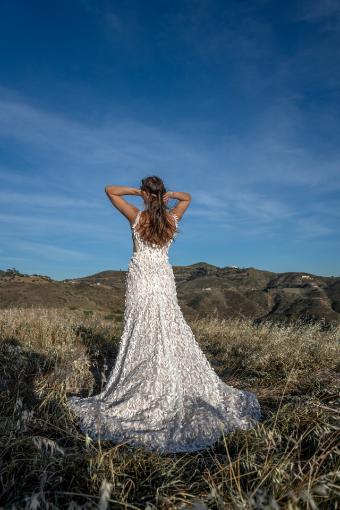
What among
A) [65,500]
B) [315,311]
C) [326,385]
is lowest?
[65,500]

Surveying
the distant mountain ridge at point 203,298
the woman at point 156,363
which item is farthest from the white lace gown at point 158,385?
the distant mountain ridge at point 203,298

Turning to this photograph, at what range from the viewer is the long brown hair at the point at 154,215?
5.05m

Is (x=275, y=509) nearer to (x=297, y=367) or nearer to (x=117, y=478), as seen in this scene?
(x=117, y=478)

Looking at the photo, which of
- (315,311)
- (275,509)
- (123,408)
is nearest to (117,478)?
(275,509)

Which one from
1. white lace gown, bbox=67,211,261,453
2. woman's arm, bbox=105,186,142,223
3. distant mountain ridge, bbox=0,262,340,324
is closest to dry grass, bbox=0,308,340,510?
white lace gown, bbox=67,211,261,453

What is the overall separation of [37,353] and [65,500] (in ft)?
13.5

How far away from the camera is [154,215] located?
5051 mm

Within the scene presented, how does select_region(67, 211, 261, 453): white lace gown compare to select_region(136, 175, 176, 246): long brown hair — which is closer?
select_region(67, 211, 261, 453): white lace gown

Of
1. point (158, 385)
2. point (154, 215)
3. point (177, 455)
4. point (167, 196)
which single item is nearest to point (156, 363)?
point (158, 385)

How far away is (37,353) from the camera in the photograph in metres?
6.50

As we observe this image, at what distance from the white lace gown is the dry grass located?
0.28 m

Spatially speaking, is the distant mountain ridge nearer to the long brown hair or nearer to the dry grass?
the dry grass

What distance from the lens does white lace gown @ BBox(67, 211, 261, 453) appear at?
14.2ft

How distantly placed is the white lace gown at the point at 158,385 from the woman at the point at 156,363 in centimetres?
1
